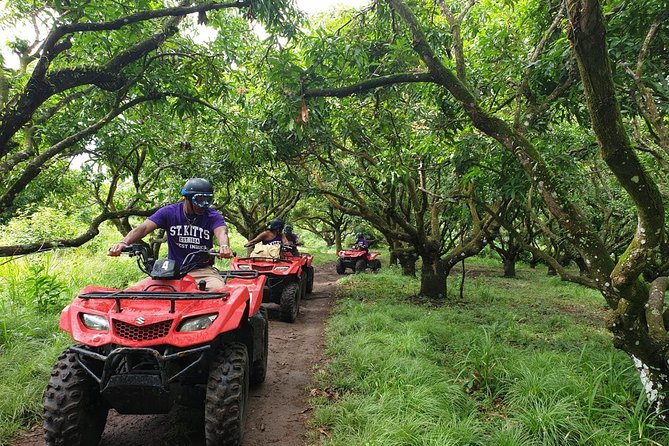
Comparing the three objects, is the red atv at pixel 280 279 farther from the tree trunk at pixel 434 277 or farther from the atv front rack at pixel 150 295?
the atv front rack at pixel 150 295

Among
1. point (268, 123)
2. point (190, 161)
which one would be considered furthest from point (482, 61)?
point (190, 161)

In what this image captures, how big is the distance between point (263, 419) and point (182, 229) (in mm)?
1937

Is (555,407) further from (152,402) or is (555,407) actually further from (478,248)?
(478,248)

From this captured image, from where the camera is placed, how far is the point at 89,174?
8805 mm

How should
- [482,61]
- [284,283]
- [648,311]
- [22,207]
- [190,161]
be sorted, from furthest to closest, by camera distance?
[22,207], [190,161], [284,283], [482,61], [648,311]

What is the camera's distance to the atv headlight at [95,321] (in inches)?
118

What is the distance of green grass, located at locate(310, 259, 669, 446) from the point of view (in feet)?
10.8

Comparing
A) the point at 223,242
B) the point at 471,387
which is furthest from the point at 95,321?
the point at 471,387

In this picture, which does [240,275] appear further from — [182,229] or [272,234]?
[272,234]

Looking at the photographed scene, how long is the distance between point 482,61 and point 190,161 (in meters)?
5.75

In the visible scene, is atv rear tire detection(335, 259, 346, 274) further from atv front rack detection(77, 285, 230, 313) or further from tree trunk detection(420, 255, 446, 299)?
atv front rack detection(77, 285, 230, 313)

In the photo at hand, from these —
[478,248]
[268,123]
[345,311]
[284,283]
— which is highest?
[268,123]

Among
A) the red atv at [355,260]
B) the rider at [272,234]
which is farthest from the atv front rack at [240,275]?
the red atv at [355,260]

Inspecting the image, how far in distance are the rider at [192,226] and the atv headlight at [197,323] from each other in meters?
0.90
